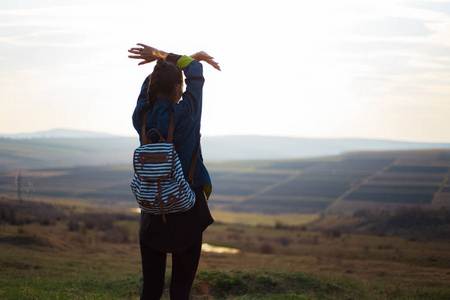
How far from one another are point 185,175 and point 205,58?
1.01 metres

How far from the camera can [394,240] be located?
27953 millimetres

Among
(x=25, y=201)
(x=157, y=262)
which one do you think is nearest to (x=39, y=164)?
(x=25, y=201)

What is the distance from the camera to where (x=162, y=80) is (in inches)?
117

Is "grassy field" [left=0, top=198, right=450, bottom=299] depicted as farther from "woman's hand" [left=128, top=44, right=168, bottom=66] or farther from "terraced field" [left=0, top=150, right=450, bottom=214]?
"terraced field" [left=0, top=150, right=450, bottom=214]

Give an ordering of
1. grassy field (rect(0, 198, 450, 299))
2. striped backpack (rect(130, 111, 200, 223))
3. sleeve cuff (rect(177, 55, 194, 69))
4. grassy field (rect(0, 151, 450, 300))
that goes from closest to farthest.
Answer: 1. striped backpack (rect(130, 111, 200, 223))
2. sleeve cuff (rect(177, 55, 194, 69))
3. grassy field (rect(0, 198, 450, 299))
4. grassy field (rect(0, 151, 450, 300))

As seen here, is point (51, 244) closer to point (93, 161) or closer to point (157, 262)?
point (157, 262)

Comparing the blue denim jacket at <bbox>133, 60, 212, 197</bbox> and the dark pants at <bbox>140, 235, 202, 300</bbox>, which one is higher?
the blue denim jacket at <bbox>133, 60, 212, 197</bbox>

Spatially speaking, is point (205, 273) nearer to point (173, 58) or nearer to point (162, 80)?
point (173, 58)

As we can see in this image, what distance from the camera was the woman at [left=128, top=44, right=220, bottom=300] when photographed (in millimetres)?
2918

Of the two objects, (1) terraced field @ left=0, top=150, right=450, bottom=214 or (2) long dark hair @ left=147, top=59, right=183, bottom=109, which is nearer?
(2) long dark hair @ left=147, top=59, right=183, bottom=109

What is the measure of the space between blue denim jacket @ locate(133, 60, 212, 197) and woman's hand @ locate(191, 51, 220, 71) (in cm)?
27

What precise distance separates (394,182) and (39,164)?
201ft

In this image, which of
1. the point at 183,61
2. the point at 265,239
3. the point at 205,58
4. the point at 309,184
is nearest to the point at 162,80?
the point at 183,61

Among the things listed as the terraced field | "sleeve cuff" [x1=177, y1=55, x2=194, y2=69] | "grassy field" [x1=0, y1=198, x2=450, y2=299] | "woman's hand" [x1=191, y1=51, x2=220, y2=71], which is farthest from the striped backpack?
the terraced field
